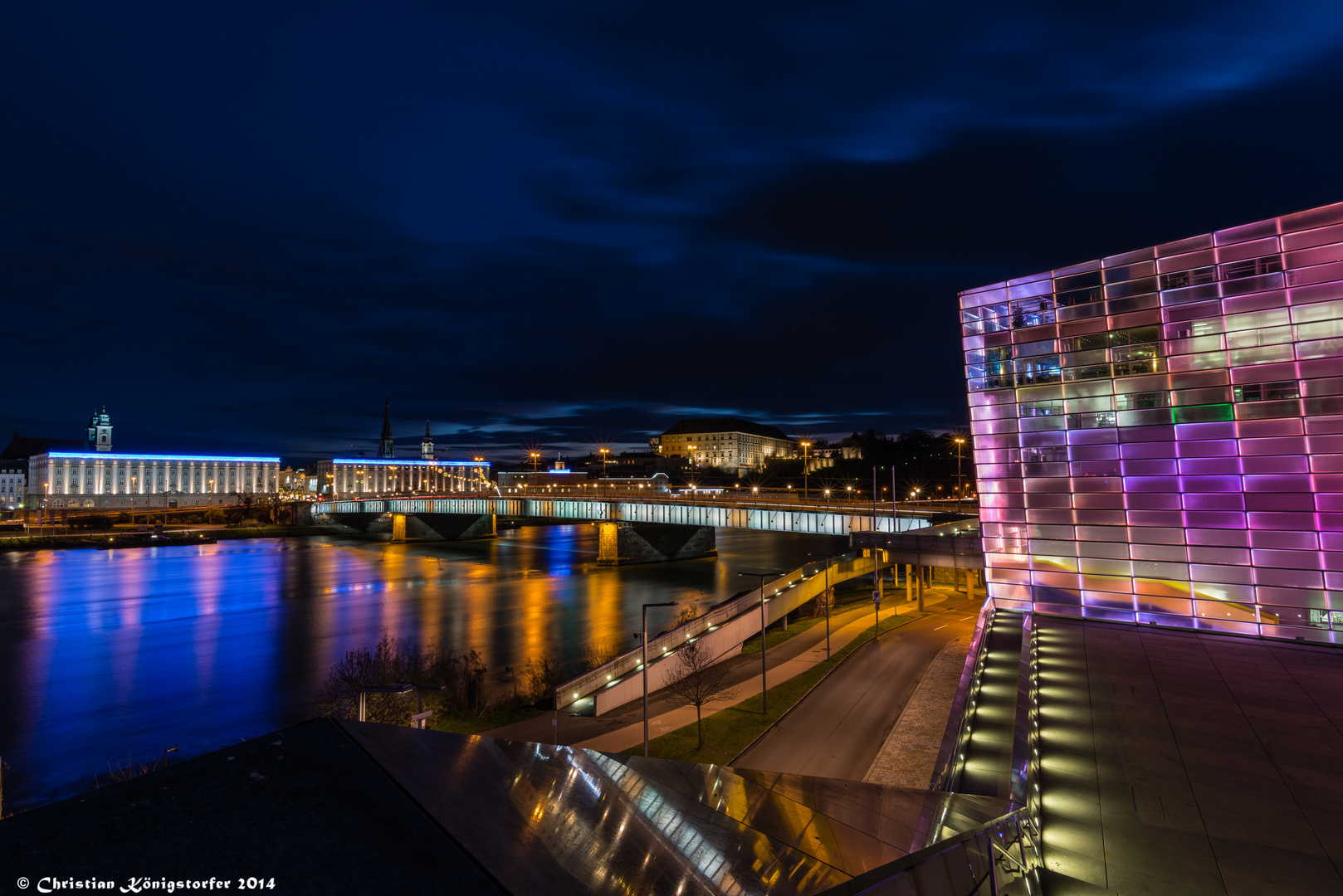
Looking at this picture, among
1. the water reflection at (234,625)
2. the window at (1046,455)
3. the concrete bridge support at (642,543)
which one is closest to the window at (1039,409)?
the window at (1046,455)

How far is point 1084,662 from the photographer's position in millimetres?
20156

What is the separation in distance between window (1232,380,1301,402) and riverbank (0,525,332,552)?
133m

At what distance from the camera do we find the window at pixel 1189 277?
78.6ft

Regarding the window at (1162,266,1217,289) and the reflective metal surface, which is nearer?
the reflective metal surface

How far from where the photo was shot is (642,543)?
86000mm

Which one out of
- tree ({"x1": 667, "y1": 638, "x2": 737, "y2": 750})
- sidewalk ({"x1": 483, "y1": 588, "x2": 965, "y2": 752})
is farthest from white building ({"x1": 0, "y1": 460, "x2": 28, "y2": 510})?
sidewalk ({"x1": 483, "y1": 588, "x2": 965, "y2": 752})

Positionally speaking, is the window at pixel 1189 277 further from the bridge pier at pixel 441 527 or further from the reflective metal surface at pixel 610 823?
the bridge pier at pixel 441 527

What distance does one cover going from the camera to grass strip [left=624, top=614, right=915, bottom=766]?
22516mm

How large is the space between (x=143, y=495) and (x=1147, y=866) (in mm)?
220444

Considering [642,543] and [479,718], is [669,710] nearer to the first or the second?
[479,718]

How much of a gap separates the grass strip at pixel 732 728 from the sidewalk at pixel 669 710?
496 millimetres

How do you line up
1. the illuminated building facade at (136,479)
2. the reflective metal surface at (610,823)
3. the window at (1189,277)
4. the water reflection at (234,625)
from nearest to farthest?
the reflective metal surface at (610,823) → the window at (1189,277) → the water reflection at (234,625) → the illuminated building facade at (136,479)

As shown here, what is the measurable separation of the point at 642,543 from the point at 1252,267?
229ft

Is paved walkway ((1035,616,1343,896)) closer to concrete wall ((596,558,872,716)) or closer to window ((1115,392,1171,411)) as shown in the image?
window ((1115,392,1171,411))
